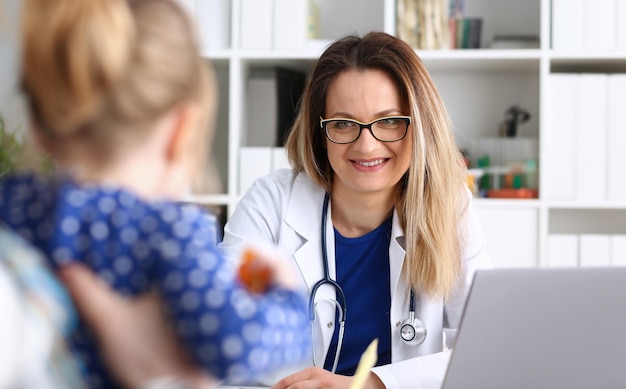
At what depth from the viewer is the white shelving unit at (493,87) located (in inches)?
115

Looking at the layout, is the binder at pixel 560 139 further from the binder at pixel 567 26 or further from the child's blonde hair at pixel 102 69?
the child's blonde hair at pixel 102 69

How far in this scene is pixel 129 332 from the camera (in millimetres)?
613

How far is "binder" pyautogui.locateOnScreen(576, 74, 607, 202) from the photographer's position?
288 cm

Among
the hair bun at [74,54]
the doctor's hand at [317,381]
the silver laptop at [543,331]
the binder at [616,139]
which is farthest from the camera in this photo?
the binder at [616,139]

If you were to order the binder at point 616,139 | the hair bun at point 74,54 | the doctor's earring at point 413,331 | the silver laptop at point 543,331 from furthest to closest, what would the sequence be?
the binder at point 616,139 < the doctor's earring at point 413,331 < the silver laptop at point 543,331 < the hair bun at point 74,54

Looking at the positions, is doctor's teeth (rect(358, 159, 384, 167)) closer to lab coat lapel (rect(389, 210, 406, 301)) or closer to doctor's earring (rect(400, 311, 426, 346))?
lab coat lapel (rect(389, 210, 406, 301))

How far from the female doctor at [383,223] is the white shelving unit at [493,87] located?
3.34ft

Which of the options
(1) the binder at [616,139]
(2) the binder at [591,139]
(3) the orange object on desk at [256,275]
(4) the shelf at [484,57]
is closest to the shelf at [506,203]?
(2) the binder at [591,139]

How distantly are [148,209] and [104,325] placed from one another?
9 cm

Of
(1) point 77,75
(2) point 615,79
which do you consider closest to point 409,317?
(1) point 77,75

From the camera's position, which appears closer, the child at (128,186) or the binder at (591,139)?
the child at (128,186)

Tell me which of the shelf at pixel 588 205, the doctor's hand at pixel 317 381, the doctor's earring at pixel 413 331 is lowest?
the doctor's hand at pixel 317 381

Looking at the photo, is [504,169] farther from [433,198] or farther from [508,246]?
[433,198]

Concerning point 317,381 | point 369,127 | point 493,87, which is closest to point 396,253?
point 369,127
